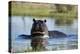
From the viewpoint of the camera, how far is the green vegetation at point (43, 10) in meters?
1.51

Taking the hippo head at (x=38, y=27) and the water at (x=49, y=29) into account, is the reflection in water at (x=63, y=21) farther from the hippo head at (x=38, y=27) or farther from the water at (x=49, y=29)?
the hippo head at (x=38, y=27)

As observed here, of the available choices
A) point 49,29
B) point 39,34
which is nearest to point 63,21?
point 49,29

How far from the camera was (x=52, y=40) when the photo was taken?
1.59 m

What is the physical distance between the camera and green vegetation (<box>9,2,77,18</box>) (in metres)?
1.51

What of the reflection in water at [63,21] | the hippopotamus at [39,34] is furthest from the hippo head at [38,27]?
the reflection in water at [63,21]

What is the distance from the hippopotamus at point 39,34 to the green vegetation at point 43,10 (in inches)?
3.4

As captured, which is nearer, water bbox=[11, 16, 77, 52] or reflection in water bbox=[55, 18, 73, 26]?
water bbox=[11, 16, 77, 52]

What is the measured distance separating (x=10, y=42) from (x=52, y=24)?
1.41 feet

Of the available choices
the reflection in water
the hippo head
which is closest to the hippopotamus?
the hippo head

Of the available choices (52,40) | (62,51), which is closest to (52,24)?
(52,40)

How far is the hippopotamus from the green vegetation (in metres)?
0.09

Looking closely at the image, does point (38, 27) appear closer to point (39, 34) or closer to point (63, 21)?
point (39, 34)

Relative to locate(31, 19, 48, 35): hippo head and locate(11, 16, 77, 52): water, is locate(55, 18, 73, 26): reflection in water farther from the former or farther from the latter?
locate(31, 19, 48, 35): hippo head

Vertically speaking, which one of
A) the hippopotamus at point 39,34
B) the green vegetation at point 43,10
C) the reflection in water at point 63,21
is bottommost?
the hippopotamus at point 39,34
